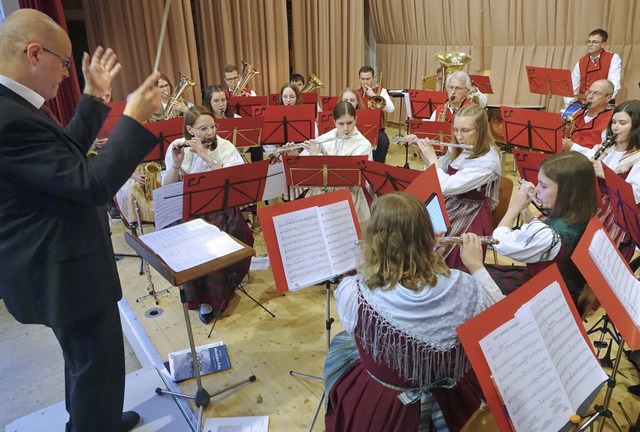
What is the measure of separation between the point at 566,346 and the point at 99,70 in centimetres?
195

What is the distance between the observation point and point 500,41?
333 inches

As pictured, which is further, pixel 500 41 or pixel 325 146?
pixel 500 41

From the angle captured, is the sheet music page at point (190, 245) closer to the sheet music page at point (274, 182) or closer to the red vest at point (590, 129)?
the sheet music page at point (274, 182)

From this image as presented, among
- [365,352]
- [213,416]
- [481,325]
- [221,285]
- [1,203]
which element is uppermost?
[1,203]

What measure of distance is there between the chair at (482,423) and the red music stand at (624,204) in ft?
5.33

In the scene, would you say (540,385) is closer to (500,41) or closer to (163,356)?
(163,356)

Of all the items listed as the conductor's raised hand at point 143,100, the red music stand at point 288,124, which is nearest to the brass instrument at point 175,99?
the red music stand at point 288,124

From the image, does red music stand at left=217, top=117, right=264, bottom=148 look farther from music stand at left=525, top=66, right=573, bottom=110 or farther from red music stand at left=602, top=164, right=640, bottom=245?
music stand at left=525, top=66, right=573, bottom=110

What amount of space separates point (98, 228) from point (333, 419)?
1.18 metres

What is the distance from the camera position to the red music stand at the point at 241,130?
4.32 metres

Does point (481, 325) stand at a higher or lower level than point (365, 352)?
higher

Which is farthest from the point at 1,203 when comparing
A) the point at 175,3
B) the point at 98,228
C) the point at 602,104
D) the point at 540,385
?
the point at 175,3

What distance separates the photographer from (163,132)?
4.04 metres

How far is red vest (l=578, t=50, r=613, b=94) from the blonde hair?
6.28 meters
